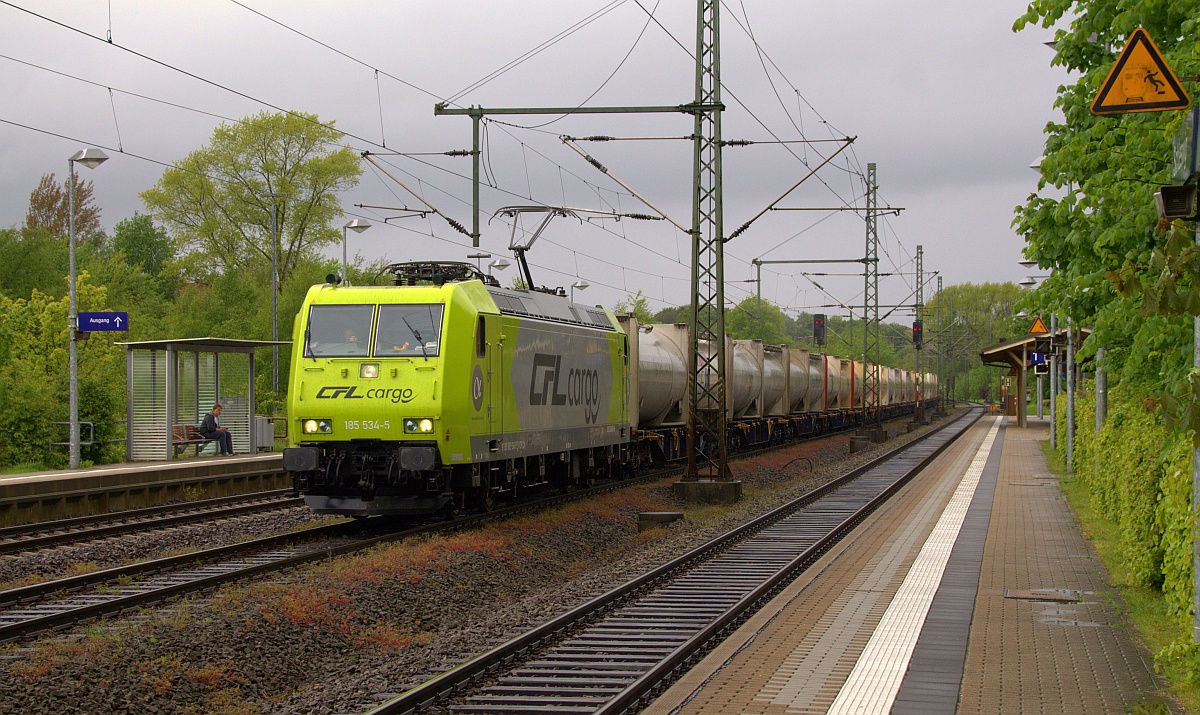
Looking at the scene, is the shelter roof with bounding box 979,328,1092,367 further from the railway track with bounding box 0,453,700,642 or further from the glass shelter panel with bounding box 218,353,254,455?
the railway track with bounding box 0,453,700,642

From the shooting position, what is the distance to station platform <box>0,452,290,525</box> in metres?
18.0

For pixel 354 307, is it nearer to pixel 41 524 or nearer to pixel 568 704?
pixel 41 524

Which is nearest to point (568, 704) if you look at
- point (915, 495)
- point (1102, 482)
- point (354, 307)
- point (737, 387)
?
point (354, 307)

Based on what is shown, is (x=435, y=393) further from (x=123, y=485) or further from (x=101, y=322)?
(x=101, y=322)

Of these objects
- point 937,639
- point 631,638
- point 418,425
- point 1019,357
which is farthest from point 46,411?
point 1019,357

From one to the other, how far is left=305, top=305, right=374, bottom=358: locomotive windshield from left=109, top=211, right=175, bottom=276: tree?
72.2 m

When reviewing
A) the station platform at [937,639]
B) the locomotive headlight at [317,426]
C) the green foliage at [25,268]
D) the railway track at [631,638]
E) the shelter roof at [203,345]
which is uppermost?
the green foliage at [25,268]

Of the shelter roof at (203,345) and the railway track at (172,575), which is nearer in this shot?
the railway track at (172,575)

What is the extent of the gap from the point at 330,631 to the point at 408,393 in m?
4.83

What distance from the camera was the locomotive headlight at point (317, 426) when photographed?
15180 mm

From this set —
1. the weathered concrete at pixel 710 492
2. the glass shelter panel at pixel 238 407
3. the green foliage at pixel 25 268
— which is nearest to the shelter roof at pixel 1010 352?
the weathered concrete at pixel 710 492

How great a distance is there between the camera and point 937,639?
9211 millimetres

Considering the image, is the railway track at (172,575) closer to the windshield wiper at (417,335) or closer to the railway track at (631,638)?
the windshield wiper at (417,335)

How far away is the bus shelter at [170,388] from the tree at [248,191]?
24.7 metres
